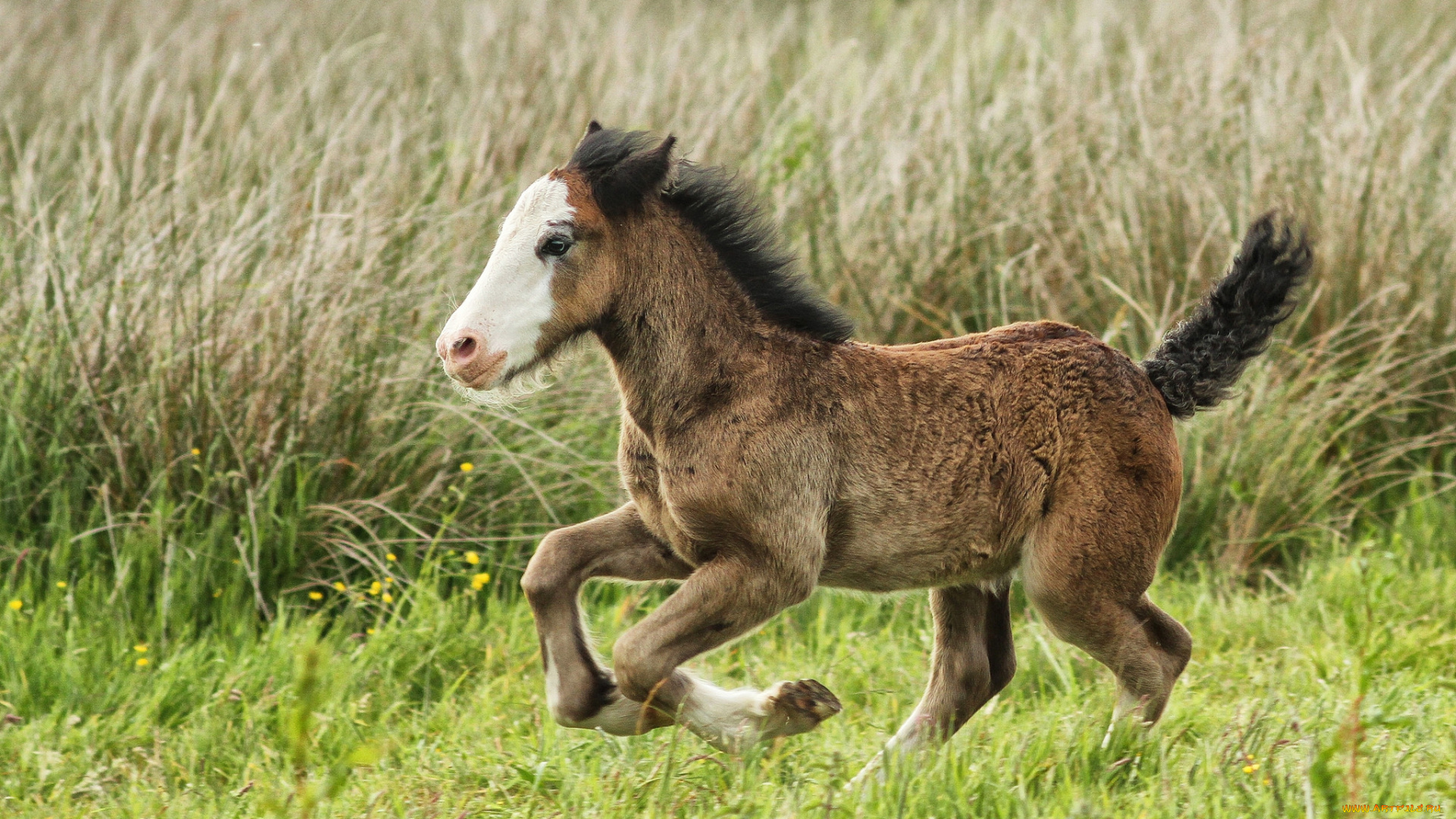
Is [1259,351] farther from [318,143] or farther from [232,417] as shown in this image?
[318,143]

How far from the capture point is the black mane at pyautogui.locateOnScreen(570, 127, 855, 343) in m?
3.65

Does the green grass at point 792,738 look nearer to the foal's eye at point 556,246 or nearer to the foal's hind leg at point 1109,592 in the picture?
the foal's hind leg at point 1109,592

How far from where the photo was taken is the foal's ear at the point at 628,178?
350cm

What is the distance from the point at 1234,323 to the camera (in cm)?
400

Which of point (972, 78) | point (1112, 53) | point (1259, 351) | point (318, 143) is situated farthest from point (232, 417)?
point (1112, 53)

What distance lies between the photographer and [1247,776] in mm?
3488

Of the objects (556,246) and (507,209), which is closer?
(556,246)

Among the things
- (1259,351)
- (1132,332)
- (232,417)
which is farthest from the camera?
(1132,332)

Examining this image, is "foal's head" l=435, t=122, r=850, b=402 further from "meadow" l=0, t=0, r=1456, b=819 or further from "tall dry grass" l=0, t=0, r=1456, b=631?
"tall dry grass" l=0, t=0, r=1456, b=631

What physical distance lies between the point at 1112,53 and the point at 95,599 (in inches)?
234

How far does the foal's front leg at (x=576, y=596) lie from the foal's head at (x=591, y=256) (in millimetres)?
420

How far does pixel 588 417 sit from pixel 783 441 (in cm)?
249

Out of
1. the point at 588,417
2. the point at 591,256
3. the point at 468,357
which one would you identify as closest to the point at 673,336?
the point at 591,256

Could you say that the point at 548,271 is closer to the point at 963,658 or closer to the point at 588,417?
the point at 963,658
